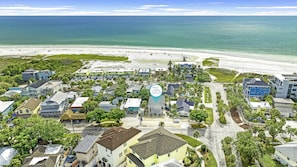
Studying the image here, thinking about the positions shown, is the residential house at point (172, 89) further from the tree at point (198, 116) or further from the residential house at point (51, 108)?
the residential house at point (51, 108)

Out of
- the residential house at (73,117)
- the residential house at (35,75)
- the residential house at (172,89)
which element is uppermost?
the residential house at (35,75)

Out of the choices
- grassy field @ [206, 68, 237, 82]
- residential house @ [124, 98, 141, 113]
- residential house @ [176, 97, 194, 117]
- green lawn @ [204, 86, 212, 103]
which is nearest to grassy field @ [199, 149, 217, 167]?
residential house @ [176, 97, 194, 117]

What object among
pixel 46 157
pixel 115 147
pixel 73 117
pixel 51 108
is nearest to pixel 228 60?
pixel 73 117

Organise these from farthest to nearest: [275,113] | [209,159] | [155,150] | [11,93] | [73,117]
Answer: [11,93] < [73,117] < [275,113] < [209,159] < [155,150]

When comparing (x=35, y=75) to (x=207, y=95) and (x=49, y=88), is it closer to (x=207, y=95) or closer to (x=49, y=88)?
(x=49, y=88)

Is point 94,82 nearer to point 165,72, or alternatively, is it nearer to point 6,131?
point 165,72

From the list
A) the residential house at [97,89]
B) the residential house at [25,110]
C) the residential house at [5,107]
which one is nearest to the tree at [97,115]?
the residential house at [25,110]

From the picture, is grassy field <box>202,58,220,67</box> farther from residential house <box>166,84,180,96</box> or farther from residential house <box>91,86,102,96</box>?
residential house <box>91,86,102,96</box>
